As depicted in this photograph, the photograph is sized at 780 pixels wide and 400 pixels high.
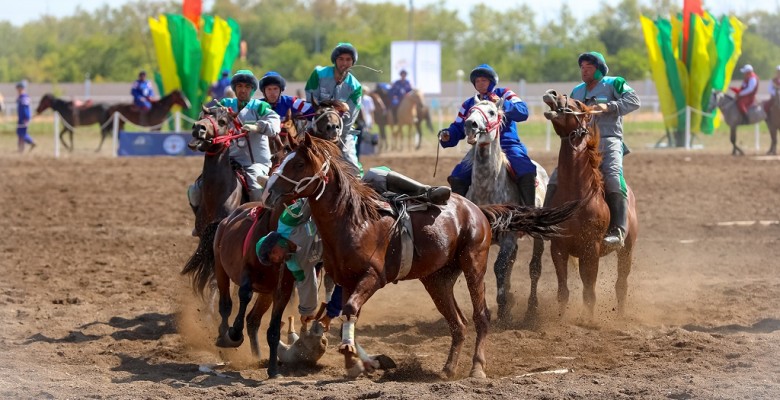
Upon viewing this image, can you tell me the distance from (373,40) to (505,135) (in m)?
49.8

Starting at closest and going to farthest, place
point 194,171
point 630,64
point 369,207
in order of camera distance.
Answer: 1. point 369,207
2. point 194,171
3. point 630,64

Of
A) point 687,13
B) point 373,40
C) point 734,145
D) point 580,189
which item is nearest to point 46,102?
point 687,13

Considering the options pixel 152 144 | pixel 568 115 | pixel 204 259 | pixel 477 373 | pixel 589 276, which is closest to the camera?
pixel 477 373

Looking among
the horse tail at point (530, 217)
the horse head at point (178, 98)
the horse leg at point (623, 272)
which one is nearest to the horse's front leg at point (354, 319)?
the horse tail at point (530, 217)

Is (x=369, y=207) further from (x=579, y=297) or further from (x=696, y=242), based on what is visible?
(x=696, y=242)

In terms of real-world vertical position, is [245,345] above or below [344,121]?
below

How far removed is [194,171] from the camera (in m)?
20.7

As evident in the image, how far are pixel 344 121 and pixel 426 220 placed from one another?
6.41 feet

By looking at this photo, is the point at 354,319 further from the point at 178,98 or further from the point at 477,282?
the point at 178,98

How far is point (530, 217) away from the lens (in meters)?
7.97

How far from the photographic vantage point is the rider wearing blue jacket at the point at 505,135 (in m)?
9.17

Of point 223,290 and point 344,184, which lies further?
point 223,290

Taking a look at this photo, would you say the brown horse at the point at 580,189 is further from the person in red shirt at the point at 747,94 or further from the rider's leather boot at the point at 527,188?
the person in red shirt at the point at 747,94

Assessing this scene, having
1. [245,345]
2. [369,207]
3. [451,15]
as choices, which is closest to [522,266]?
[245,345]
